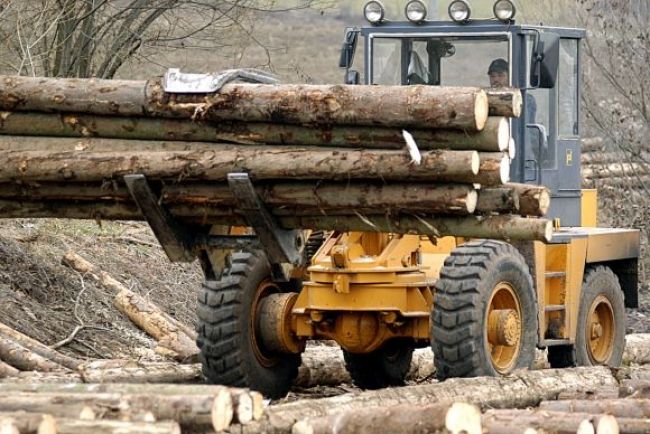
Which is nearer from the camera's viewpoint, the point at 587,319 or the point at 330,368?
the point at 330,368

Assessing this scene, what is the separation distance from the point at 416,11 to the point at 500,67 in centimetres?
94

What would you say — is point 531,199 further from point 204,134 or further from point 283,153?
point 204,134

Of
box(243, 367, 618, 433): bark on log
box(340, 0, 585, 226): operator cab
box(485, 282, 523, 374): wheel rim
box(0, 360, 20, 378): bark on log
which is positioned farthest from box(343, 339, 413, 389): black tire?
box(0, 360, 20, 378): bark on log

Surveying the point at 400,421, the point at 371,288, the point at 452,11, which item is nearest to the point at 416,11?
the point at 452,11

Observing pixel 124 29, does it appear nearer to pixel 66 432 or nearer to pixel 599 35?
pixel 599 35

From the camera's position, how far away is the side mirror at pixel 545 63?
1283 centimetres

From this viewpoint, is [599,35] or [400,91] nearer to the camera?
[400,91]

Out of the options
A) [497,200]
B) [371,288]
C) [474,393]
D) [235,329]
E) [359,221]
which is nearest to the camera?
[497,200]

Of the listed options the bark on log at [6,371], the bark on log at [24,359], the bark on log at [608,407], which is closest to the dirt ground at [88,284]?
the bark on log at [24,359]

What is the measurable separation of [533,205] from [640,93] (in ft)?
41.4

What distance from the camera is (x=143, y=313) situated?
15352 mm

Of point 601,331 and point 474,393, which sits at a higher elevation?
point 601,331

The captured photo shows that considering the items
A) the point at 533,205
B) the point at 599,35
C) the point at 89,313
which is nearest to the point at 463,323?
the point at 533,205

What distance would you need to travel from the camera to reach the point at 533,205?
32.7 feet
